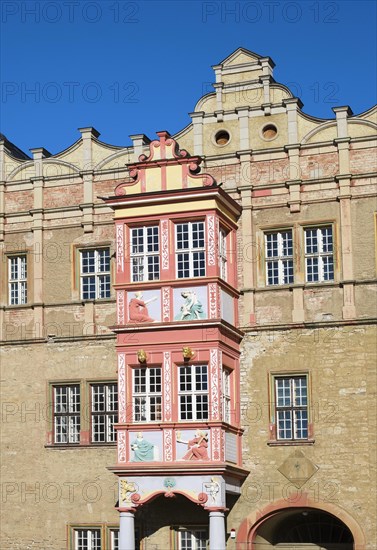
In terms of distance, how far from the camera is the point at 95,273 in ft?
106

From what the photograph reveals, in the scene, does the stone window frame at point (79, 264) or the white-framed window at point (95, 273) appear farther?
the white-framed window at point (95, 273)

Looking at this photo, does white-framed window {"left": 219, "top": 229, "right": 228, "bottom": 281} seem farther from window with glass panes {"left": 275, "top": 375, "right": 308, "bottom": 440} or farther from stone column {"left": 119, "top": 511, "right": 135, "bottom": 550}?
stone column {"left": 119, "top": 511, "right": 135, "bottom": 550}

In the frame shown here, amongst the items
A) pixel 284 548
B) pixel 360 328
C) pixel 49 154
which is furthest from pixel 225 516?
pixel 49 154

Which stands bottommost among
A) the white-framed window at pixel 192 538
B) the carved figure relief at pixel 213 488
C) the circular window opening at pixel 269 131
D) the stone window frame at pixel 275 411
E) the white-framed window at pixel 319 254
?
the white-framed window at pixel 192 538

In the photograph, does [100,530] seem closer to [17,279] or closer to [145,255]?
[145,255]

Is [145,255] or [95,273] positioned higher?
[95,273]

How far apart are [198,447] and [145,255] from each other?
573 centimetres

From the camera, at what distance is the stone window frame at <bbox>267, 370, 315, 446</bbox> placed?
95.1ft

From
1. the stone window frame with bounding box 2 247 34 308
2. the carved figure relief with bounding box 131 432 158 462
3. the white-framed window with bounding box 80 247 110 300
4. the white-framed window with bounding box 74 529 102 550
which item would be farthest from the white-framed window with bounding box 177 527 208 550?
the stone window frame with bounding box 2 247 34 308

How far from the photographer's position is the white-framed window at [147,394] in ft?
94.5

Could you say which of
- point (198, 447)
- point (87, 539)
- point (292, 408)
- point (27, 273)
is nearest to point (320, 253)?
point (292, 408)

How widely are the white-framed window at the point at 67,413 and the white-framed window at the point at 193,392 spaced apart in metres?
4.30

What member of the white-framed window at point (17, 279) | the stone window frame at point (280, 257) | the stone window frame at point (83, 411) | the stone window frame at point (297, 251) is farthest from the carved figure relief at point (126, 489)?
the white-framed window at point (17, 279)

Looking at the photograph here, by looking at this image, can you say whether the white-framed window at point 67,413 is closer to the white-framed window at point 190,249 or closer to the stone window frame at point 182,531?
the stone window frame at point 182,531
